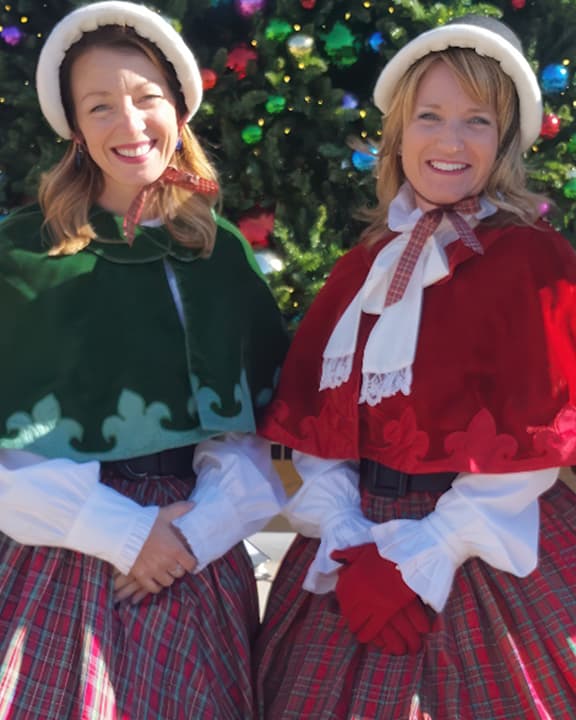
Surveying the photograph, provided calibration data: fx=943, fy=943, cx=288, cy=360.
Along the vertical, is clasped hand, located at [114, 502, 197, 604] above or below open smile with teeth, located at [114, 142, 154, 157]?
below

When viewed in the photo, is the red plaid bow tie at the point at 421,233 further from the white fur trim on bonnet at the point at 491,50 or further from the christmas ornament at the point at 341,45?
the christmas ornament at the point at 341,45

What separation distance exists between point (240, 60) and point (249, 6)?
0.17 meters

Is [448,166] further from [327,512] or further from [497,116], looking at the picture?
[327,512]

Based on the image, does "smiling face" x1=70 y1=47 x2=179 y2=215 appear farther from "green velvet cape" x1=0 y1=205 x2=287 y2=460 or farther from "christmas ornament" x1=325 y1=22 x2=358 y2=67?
"christmas ornament" x1=325 y1=22 x2=358 y2=67

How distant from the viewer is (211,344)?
6.95 ft

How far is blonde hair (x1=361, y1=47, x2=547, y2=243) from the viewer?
206 centimetres

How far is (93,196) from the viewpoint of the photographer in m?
2.26

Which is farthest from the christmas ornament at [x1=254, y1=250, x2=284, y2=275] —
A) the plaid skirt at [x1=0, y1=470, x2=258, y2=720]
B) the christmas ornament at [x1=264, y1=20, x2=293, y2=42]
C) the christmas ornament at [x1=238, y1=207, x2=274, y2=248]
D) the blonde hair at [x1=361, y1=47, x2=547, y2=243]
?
the plaid skirt at [x1=0, y1=470, x2=258, y2=720]

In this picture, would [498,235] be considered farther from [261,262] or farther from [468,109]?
[261,262]

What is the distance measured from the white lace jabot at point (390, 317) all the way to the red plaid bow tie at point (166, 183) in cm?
46

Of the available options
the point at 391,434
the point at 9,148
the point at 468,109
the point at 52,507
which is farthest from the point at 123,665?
the point at 9,148

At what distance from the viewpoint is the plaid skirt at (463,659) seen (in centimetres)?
180

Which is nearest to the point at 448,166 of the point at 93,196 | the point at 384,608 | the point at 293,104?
the point at 93,196

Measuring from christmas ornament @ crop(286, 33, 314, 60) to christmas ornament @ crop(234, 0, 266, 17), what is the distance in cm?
16
